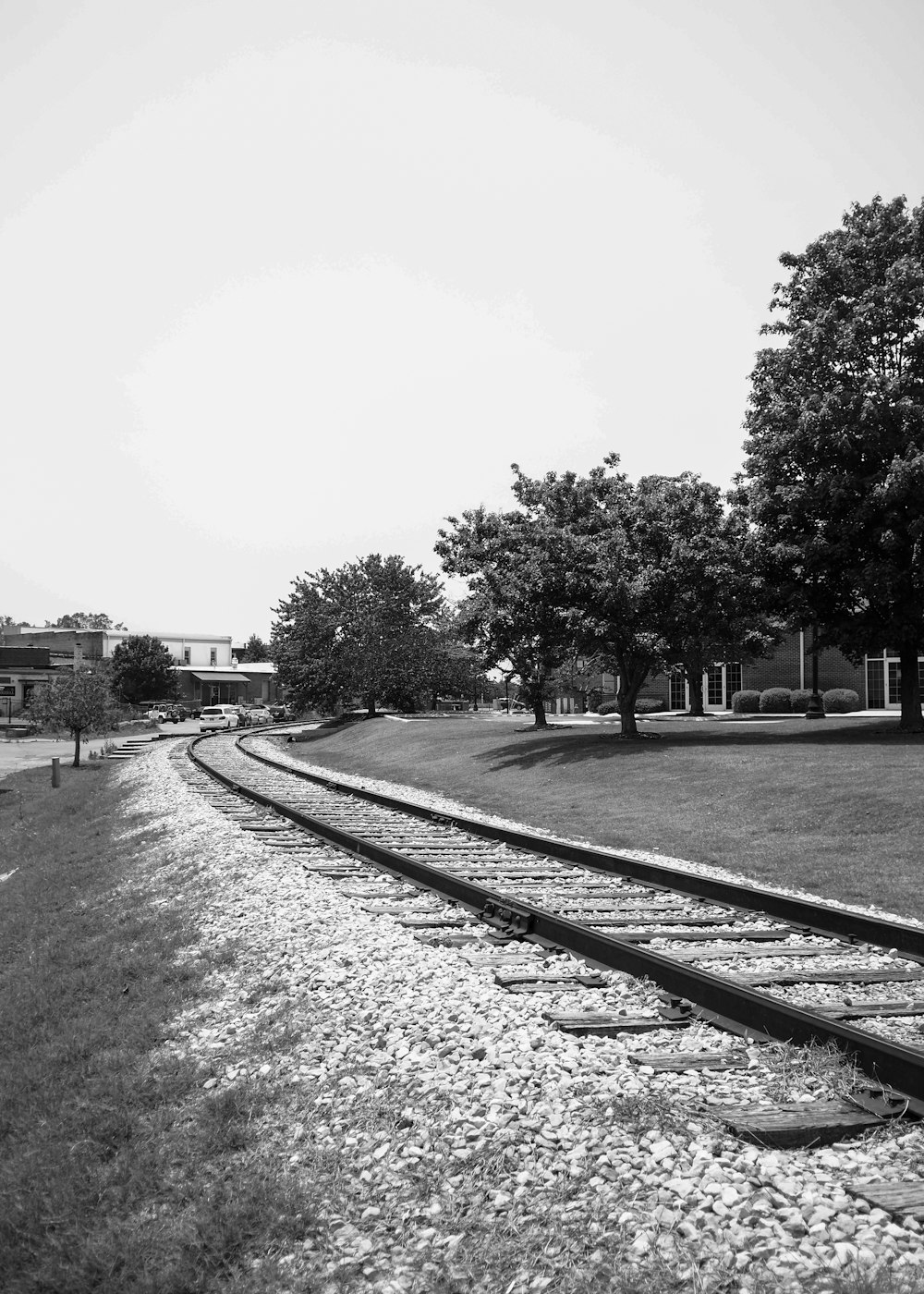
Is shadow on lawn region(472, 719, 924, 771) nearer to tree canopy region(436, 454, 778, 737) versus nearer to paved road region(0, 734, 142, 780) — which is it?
tree canopy region(436, 454, 778, 737)

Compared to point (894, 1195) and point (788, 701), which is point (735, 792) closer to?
point (894, 1195)

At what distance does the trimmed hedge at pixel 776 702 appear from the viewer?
4378cm

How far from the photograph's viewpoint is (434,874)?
8992 millimetres

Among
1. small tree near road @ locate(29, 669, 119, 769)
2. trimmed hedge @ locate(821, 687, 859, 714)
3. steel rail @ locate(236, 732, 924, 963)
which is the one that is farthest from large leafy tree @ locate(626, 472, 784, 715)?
small tree near road @ locate(29, 669, 119, 769)

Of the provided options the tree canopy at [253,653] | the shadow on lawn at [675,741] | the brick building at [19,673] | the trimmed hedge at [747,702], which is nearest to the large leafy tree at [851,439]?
the shadow on lawn at [675,741]

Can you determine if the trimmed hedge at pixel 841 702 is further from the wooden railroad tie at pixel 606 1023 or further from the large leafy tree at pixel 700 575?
the wooden railroad tie at pixel 606 1023

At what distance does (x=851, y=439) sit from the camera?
23.3 m

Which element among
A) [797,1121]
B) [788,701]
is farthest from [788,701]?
[797,1121]

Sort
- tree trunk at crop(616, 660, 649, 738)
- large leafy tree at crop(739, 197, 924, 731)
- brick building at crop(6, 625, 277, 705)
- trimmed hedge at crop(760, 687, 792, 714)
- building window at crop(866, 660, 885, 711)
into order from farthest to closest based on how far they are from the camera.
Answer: brick building at crop(6, 625, 277, 705) → trimmed hedge at crop(760, 687, 792, 714) → building window at crop(866, 660, 885, 711) → tree trunk at crop(616, 660, 649, 738) → large leafy tree at crop(739, 197, 924, 731)

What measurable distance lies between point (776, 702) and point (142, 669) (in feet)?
199

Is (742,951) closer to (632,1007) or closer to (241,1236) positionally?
(632,1007)

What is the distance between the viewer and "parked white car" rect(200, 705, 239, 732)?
61094 millimetres

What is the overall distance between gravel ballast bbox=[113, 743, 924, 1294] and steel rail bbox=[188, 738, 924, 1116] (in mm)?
177

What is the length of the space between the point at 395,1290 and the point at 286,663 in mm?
53261
